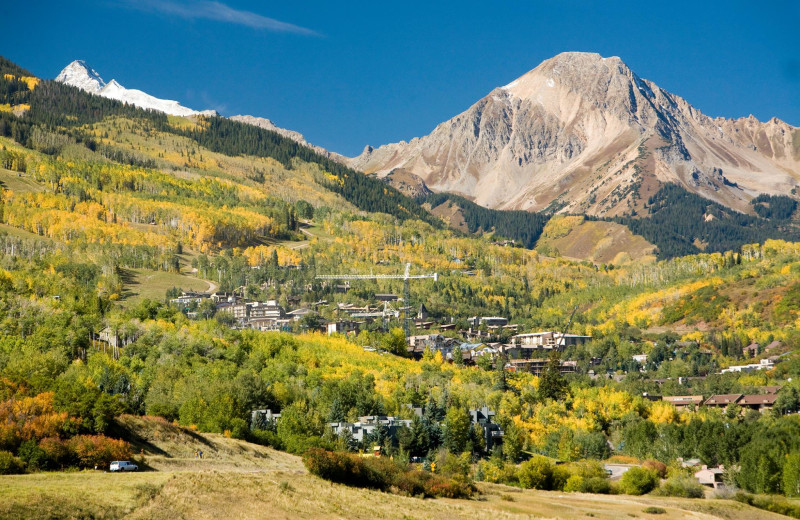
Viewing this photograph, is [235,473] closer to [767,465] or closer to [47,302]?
[767,465]

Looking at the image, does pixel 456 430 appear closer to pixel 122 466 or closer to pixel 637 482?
pixel 637 482

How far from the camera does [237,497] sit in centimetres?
7031

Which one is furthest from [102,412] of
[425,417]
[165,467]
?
[425,417]

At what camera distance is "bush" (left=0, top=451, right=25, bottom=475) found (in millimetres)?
69875

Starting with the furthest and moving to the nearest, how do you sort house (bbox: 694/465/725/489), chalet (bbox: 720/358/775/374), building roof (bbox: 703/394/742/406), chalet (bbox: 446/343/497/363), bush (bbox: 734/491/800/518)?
chalet (bbox: 446/343/497/363)
chalet (bbox: 720/358/775/374)
building roof (bbox: 703/394/742/406)
house (bbox: 694/465/725/489)
bush (bbox: 734/491/800/518)

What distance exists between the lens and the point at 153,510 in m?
63.5

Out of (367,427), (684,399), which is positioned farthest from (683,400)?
(367,427)

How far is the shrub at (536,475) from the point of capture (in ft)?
335

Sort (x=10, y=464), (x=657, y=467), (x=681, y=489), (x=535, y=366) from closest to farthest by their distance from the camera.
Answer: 1. (x=10, y=464)
2. (x=681, y=489)
3. (x=657, y=467)
4. (x=535, y=366)

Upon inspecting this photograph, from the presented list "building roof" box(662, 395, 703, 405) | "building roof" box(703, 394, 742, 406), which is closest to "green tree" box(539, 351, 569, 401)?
"building roof" box(662, 395, 703, 405)

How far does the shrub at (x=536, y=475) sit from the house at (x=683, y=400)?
56953 mm

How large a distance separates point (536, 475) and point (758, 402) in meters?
59.5

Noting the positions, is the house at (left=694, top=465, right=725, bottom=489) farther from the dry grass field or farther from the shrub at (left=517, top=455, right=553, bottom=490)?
the shrub at (left=517, top=455, right=553, bottom=490)

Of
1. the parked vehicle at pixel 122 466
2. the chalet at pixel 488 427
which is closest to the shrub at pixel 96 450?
the parked vehicle at pixel 122 466
